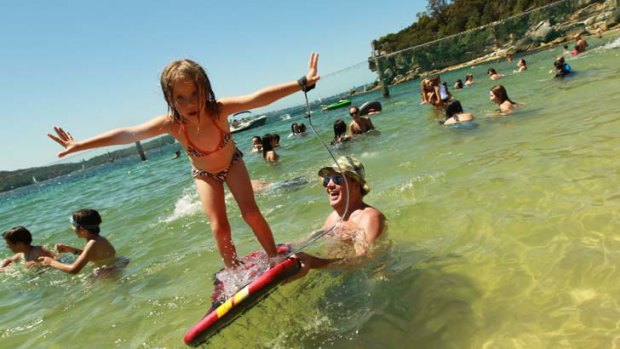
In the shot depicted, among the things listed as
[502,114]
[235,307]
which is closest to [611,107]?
[502,114]

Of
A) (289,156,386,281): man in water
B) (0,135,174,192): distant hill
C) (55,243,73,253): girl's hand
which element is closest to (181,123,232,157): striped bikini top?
(289,156,386,281): man in water

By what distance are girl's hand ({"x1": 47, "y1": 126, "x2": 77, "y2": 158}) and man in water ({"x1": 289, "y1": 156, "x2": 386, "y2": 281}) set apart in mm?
2140

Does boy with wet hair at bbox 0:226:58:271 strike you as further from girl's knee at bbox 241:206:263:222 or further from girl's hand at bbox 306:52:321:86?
girl's hand at bbox 306:52:321:86

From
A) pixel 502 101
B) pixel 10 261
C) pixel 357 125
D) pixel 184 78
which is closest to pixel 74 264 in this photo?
pixel 10 261

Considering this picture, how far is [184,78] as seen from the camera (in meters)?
3.21

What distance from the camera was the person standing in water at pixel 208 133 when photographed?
3.29 meters

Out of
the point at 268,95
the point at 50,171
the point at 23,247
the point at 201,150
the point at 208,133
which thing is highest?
the point at 50,171

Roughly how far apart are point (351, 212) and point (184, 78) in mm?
1936

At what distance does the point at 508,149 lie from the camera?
257 inches

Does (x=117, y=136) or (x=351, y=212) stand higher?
(x=117, y=136)

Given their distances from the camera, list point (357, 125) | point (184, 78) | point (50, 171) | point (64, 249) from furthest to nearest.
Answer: point (50, 171) < point (357, 125) < point (64, 249) < point (184, 78)

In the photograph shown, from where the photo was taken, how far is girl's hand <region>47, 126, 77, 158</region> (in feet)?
11.2

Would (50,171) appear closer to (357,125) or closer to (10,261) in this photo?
(357,125)

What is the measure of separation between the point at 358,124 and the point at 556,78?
649cm
